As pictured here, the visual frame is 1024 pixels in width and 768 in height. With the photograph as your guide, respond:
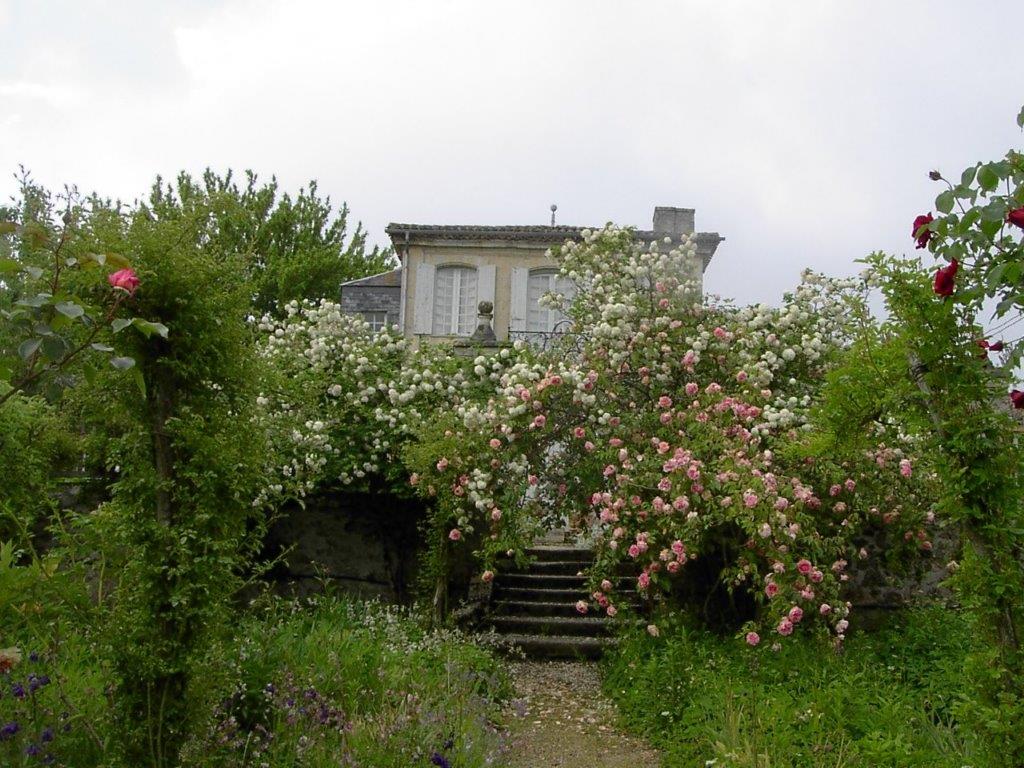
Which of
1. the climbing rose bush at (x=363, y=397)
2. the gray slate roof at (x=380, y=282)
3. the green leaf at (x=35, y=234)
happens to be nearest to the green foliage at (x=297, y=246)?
the gray slate roof at (x=380, y=282)

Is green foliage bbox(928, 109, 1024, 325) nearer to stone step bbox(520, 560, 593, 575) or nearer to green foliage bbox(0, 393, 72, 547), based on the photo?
green foliage bbox(0, 393, 72, 547)

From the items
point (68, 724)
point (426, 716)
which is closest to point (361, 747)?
point (426, 716)

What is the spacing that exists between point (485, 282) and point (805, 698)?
1362 cm

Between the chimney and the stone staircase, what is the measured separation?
779 centimetres

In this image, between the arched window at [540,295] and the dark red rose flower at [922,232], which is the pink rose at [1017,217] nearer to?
the dark red rose flower at [922,232]

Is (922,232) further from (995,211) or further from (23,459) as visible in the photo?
(23,459)

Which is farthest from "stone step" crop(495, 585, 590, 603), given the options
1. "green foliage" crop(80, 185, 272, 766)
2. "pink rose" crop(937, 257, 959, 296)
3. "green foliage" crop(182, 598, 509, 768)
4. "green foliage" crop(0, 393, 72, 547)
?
"pink rose" crop(937, 257, 959, 296)

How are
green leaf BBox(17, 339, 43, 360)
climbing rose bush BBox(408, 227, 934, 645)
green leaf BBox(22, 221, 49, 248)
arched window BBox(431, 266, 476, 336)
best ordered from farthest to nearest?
1. arched window BBox(431, 266, 476, 336)
2. climbing rose bush BBox(408, 227, 934, 645)
3. green leaf BBox(22, 221, 49, 248)
4. green leaf BBox(17, 339, 43, 360)

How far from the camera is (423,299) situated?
18.0m

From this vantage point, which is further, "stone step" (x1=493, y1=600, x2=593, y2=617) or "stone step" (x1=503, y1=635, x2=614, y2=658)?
"stone step" (x1=493, y1=600, x2=593, y2=617)

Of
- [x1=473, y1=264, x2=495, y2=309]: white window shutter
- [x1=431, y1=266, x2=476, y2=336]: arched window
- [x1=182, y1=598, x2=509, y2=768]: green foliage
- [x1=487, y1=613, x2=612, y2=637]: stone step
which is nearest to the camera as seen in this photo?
[x1=182, y1=598, x2=509, y2=768]: green foliage

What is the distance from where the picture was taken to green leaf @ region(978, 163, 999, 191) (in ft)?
8.50

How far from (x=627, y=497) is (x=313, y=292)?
17458 millimetres

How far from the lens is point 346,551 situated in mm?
9539
